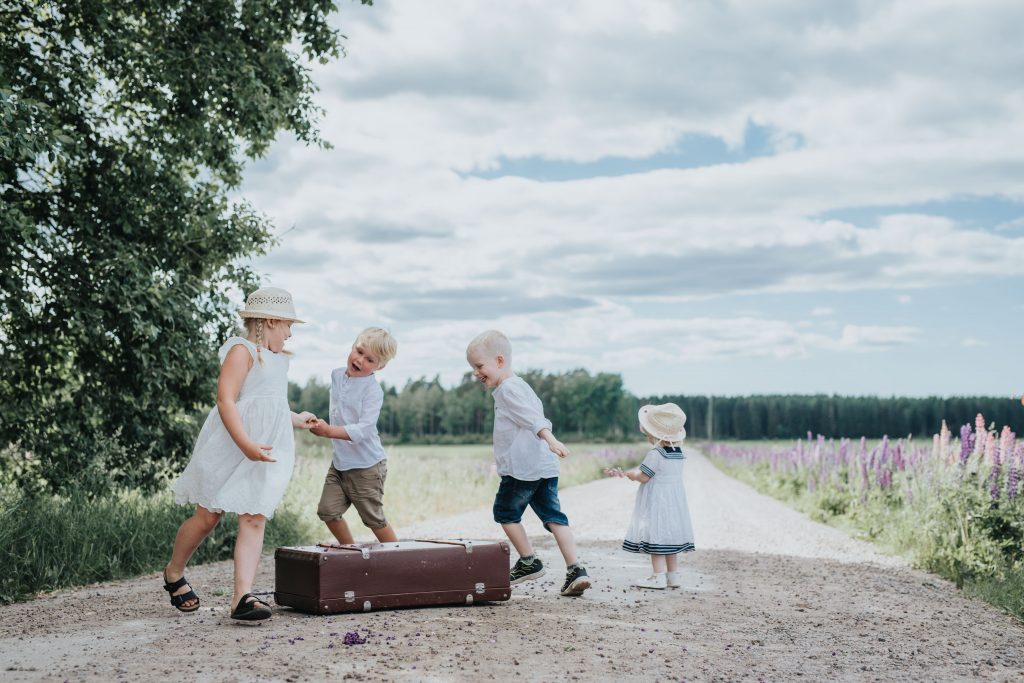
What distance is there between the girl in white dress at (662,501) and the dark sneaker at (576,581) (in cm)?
93

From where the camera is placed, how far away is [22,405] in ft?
36.6

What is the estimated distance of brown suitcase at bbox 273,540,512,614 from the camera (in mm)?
6484

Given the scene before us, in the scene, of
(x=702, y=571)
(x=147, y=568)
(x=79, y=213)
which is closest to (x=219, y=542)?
(x=147, y=568)

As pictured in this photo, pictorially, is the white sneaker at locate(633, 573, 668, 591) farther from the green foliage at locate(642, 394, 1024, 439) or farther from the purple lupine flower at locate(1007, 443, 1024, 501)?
the green foliage at locate(642, 394, 1024, 439)

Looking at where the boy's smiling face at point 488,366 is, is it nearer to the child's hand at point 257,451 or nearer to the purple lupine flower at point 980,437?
the child's hand at point 257,451

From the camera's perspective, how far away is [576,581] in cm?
753

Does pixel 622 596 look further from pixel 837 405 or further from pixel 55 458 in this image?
pixel 837 405

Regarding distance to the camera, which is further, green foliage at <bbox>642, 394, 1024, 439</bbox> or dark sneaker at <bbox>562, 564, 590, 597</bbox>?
green foliage at <bbox>642, 394, 1024, 439</bbox>

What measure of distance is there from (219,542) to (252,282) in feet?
10.4

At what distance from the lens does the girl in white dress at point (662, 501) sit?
8.35 metres

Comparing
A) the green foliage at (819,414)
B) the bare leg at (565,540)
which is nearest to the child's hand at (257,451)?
the bare leg at (565,540)

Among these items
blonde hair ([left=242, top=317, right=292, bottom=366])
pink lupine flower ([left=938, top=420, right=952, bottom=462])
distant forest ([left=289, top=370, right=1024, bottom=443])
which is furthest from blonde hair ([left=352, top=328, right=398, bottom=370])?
distant forest ([left=289, top=370, right=1024, bottom=443])

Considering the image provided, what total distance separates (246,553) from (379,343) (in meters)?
1.84

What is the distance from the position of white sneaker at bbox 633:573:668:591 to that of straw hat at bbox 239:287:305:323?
152 inches
